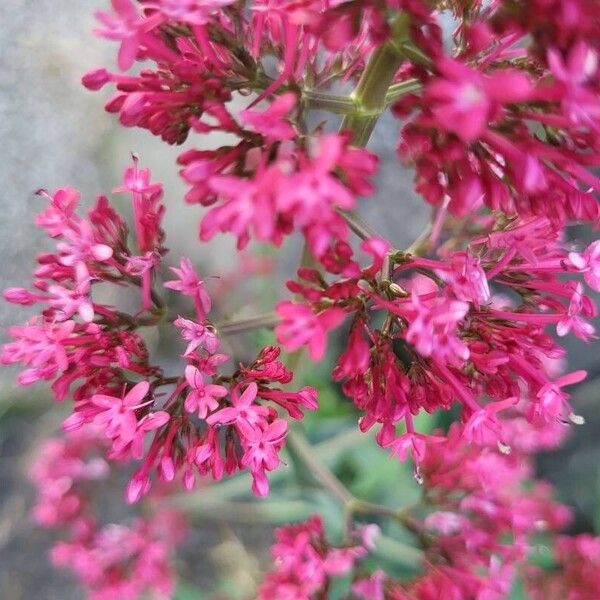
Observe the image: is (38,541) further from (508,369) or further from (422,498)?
(508,369)

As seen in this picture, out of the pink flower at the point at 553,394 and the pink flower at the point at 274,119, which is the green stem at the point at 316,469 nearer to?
the pink flower at the point at 553,394

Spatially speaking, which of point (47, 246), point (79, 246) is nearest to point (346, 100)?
point (79, 246)

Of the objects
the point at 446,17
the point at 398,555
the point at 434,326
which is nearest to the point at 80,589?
the point at 398,555

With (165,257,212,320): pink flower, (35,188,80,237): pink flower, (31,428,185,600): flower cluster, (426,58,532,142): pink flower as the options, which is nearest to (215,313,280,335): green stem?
(165,257,212,320): pink flower

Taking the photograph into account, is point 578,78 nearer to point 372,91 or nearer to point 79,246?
point 372,91

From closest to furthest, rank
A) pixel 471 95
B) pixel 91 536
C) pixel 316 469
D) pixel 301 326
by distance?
pixel 471 95
pixel 301 326
pixel 316 469
pixel 91 536

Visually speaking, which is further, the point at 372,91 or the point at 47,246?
the point at 47,246

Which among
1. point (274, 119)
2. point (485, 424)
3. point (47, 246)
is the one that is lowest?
point (47, 246)
